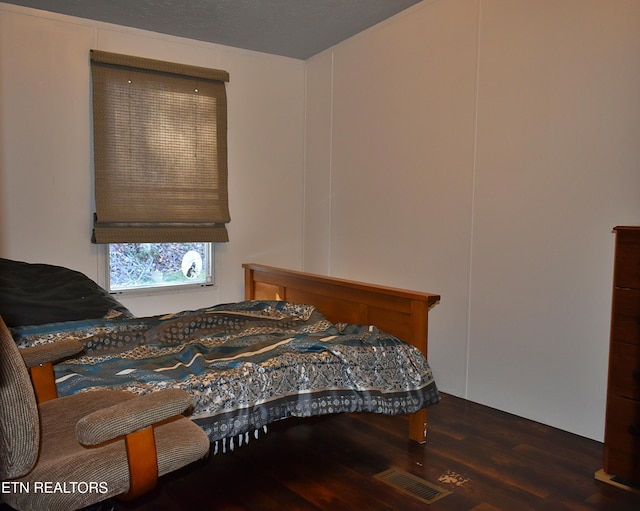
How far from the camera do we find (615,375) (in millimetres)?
2262

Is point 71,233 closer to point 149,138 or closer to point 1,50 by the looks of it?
point 149,138

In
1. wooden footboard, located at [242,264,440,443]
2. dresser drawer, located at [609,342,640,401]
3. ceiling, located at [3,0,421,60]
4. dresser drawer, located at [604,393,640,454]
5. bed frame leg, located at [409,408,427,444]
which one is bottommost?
bed frame leg, located at [409,408,427,444]

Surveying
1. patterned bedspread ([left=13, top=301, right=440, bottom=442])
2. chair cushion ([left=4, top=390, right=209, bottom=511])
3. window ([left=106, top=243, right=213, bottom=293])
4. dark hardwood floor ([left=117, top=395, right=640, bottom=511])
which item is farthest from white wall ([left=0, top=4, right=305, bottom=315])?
chair cushion ([left=4, top=390, right=209, bottom=511])

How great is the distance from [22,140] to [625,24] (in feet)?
12.1

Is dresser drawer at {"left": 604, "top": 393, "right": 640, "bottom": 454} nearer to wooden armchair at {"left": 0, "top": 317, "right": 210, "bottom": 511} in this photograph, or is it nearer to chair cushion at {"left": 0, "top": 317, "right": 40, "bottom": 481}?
wooden armchair at {"left": 0, "top": 317, "right": 210, "bottom": 511}

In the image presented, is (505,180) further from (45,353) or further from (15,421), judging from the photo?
(15,421)

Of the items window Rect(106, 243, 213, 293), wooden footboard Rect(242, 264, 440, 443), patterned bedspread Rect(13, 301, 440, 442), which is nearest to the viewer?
patterned bedspread Rect(13, 301, 440, 442)

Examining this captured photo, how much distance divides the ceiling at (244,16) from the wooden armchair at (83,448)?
299 cm

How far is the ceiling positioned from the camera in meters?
3.55

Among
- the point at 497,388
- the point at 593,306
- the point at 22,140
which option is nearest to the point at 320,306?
the point at 497,388

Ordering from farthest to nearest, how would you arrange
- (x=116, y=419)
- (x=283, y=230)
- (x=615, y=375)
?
1. (x=283, y=230)
2. (x=615, y=375)
3. (x=116, y=419)

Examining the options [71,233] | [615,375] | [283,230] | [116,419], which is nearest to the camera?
[116,419]

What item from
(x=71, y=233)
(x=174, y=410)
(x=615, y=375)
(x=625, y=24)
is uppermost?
(x=625, y=24)

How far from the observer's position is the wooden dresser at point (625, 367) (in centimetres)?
219
